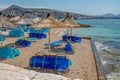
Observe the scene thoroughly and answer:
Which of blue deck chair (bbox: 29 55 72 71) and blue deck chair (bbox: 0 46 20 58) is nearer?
blue deck chair (bbox: 29 55 72 71)

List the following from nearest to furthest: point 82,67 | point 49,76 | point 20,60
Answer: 1. point 49,76
2. point 82,67
3. point 20,60

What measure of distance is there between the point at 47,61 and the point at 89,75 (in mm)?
1976

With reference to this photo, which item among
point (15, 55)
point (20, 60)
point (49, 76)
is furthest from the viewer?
point (15, 55)

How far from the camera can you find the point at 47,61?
1013 centimetres

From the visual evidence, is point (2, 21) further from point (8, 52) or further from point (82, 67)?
point (82, 67)

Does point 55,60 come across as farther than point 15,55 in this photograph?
No

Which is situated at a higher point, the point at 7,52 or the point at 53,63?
the point at 53,63

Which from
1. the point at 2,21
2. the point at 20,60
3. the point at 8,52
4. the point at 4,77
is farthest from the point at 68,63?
the point at 4,77

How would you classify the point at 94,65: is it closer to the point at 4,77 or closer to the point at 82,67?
the point at 82,67

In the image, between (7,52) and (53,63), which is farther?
(7,52)

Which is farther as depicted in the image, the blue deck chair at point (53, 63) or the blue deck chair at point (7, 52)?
the blue deck chair at point (7, 52)

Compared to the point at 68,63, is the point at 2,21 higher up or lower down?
higher up

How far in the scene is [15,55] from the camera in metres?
13.3

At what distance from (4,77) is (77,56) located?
10726 mm
